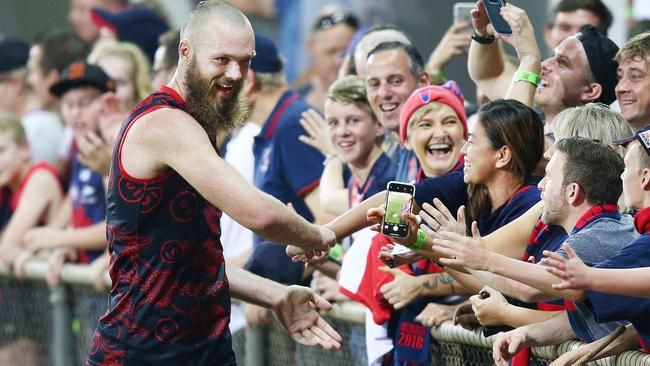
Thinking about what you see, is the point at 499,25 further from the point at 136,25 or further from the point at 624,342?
the point at 136,25

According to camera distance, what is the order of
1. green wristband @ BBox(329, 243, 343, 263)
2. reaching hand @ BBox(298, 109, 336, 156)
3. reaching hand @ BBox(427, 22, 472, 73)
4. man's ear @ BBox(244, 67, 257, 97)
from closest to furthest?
green wristband @ BBox(329, 243, 343, 263)
reaching hand @ BBox(427, 22, 472, 73)
reaching hand @ BBox(298, 109, 336, 156)
man's ear @ BBox(244, 67, 257, 97)

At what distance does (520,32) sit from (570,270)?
78.4 inches

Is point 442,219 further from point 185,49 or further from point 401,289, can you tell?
point 185,49

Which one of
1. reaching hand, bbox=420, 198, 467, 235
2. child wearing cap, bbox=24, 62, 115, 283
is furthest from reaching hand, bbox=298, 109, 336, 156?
reaching hand, bbox=420, 198, 467, 235

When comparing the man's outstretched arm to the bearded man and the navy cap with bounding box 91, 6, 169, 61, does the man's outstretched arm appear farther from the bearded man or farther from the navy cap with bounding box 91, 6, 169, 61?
the navy cap with bounding box 91, 6, 169, 61

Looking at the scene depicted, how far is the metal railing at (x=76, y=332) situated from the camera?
619 cm

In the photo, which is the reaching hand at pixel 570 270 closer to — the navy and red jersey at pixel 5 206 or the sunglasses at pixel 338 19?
the sunglasses at pixel 338 19

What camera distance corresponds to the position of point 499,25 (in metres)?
5.49

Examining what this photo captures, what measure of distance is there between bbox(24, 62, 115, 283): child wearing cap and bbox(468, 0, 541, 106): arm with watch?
322 centimetres

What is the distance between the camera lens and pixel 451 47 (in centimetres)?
678

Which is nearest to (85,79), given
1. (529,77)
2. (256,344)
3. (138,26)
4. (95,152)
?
(95,152)

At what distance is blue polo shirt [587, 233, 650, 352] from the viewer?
392 cm

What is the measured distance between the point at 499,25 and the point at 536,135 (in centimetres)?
76

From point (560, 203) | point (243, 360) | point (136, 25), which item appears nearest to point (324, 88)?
point (136, 25)
